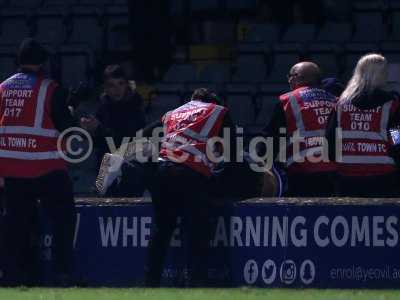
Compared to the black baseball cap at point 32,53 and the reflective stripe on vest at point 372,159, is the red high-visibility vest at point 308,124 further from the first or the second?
the black baseball cap at point 32,53

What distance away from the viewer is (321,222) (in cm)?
1097

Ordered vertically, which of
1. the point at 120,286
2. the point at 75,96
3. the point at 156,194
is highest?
the point at 75,96

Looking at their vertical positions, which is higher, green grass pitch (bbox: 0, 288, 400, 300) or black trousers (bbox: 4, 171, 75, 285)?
black trousers (bbox: 4, 171, 75, 285)

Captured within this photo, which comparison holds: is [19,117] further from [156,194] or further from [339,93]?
[339,93]

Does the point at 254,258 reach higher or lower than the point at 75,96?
lower

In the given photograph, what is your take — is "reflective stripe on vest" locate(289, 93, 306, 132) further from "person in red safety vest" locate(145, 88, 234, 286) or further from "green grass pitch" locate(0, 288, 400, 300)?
"green grass pitch" locate(0, 288, 400, 300)

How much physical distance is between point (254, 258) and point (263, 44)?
5.90 meters

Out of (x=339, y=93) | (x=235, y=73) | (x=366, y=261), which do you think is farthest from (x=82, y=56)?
(x=366, y=261)

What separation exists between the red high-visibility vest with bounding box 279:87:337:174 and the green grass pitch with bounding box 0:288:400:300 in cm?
128

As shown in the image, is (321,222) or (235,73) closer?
(321,222)

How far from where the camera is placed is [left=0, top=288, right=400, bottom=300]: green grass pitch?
946 centimetres

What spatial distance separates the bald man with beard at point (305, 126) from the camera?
11.2m

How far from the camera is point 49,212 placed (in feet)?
36.0

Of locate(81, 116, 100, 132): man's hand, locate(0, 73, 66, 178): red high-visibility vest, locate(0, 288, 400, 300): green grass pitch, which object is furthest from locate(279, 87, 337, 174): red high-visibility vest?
locate(0, 73, 66, 178): red high-visibility vest
